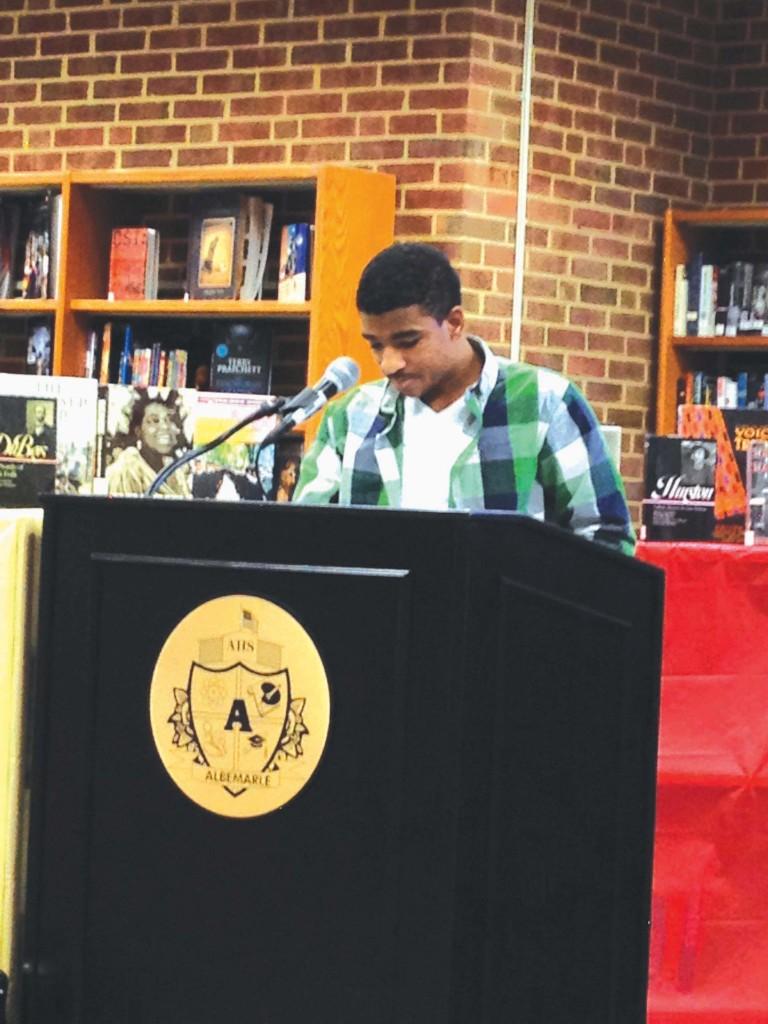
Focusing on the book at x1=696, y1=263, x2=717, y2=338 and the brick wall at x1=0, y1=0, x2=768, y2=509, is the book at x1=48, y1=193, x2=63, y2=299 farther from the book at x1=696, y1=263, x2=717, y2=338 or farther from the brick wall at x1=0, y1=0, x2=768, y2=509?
the book at x1=696, y1=263, x2=717, y2=338

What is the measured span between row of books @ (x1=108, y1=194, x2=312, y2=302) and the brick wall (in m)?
0.22

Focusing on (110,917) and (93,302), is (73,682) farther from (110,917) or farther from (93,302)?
(93,302)

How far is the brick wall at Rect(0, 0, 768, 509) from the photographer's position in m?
5.30

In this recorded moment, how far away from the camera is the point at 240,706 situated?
1705 mm

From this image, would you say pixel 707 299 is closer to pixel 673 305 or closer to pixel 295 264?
pixel 673 305

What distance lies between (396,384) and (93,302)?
3.05 m

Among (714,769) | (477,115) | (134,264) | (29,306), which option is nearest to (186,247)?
(134,264)

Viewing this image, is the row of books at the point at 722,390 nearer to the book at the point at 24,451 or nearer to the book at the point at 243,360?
the book at the point at 243,360

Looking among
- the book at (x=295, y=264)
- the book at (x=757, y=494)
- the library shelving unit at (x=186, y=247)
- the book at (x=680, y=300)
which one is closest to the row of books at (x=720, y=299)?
the book at (x=680, y=300)

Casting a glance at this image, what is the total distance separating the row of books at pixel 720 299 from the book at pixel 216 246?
4.43 feet

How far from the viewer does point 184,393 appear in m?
2.77

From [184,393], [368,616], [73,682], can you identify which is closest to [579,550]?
[368,616]

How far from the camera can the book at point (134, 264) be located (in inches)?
218

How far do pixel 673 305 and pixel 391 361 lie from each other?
10.9 feet
